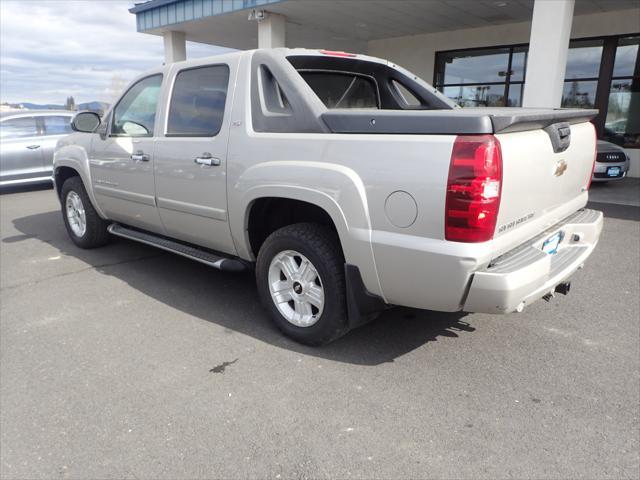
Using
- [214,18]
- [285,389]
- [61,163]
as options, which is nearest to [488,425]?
[285,389]

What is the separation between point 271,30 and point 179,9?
9.72 ft

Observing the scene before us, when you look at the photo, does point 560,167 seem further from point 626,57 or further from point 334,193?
point 626,57

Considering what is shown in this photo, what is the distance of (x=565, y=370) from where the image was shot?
3.09m

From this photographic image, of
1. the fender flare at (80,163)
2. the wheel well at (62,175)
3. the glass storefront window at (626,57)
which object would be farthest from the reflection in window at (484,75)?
the fender flare at (80,163)

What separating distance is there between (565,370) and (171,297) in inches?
120

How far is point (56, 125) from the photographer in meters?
10.5

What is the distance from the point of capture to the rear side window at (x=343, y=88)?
3934 millimetres

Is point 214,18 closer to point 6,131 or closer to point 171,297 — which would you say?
point 6,131

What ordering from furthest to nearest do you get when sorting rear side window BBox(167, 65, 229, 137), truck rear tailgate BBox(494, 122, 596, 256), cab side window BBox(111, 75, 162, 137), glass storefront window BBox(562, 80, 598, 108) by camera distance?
1. glass storefront window BBox(562, 80, 598, 108)
2. cab side window BBox(111, 75, 162, 137)
3. rear side window BBox(167, 65, 229, 137)
4. truck rear tailgate BBox(494, 122, 596, 256)

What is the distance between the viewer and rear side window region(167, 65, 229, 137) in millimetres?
3737

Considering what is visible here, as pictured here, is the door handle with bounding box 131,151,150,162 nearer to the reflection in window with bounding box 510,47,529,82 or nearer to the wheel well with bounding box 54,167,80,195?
the wheel well with bounding box 54,167,80,195

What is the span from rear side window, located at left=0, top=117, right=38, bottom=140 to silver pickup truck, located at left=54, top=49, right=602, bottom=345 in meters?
6.38

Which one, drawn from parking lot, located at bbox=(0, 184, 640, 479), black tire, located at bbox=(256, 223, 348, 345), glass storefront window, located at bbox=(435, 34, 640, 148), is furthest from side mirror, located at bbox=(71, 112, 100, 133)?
glass storefront window, located at bbox=(435, 34, 640, 148)

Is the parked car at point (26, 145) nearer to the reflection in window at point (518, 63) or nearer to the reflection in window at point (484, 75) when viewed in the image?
the reflection in window at point (484, 75)
